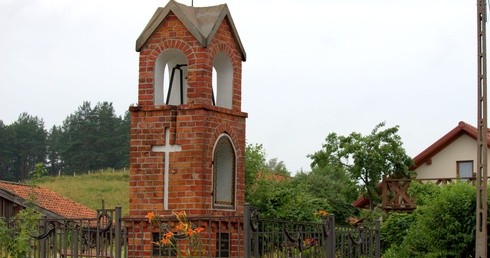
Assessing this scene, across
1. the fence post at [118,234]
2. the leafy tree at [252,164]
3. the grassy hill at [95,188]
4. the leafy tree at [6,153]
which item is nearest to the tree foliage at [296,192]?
the leafy tree at [252,164]

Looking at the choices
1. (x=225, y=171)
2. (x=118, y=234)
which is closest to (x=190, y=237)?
(x=118, y=234)

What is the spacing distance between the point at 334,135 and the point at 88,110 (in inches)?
2137

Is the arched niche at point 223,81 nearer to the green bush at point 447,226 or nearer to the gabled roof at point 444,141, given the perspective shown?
the green bush at point 447,226

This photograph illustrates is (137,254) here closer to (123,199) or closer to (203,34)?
(203,34)

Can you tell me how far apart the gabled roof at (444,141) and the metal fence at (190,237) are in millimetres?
21701

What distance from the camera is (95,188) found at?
62812mm

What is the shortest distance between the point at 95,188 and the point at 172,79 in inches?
1875

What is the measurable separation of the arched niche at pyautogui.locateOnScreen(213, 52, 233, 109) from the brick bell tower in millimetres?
16

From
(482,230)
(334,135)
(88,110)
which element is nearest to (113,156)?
(88,110)

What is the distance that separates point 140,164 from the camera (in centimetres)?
1544

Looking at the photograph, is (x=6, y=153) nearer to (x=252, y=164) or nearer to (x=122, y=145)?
(x=122, y=145)

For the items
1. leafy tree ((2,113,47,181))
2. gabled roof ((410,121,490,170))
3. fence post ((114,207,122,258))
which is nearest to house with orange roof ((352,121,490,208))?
gabled roof ((410,121,490,170))

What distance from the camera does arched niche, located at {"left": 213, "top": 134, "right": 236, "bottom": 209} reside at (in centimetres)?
1548

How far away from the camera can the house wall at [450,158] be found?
3750 centimetres
